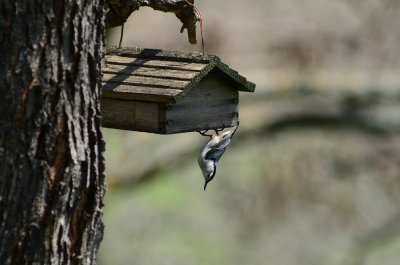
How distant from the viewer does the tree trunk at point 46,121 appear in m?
2.32

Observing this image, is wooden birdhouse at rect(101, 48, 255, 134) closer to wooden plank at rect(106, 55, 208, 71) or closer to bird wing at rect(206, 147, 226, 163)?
wooden plank at rect(106, 55, 208, 71)

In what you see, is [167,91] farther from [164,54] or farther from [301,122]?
[301,122]

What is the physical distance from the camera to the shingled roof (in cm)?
274

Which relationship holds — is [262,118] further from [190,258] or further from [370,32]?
[190,258]

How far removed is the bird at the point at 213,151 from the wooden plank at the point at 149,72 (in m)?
0.44

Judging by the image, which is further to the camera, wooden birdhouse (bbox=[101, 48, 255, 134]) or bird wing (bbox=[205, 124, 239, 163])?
bird wing (bbox=[205, 124, 239, 163])

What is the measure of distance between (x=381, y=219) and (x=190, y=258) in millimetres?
2883

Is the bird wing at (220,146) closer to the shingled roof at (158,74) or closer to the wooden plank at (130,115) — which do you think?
the shingled roof at (158,74)

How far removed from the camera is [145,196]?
11.9 metres

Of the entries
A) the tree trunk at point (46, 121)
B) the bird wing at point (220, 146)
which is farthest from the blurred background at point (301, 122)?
the tree trunk at point (46, 121)

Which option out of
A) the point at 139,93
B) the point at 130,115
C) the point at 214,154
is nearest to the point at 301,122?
the point at 214,154

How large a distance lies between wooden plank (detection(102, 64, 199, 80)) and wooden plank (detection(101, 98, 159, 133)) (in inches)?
4.8

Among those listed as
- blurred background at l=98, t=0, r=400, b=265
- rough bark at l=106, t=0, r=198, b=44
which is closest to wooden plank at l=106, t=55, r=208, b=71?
rough bark at l=106, t=0, r=198, b=44

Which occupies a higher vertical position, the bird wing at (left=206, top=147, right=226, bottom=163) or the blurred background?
the bird wing at (left=206, top=147, right=226, bottom=163)
